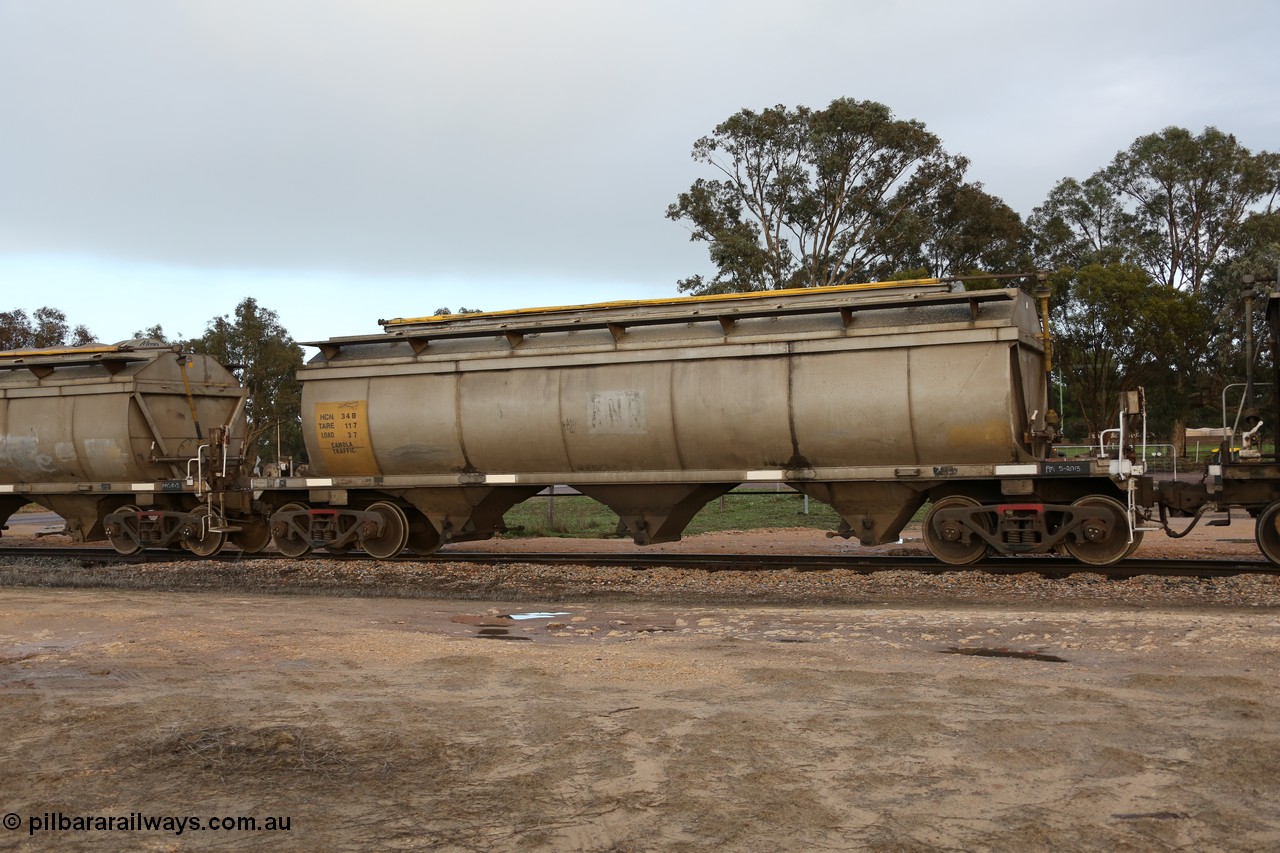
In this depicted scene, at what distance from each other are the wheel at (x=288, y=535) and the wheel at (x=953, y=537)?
372 inches

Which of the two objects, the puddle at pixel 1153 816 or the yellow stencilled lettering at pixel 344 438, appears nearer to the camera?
the puddle at pixel 1153 816

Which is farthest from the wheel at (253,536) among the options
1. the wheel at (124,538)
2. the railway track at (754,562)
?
the wheel at (124,538)

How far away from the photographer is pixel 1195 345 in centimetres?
3934

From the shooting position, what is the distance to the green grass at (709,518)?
73.5 ft

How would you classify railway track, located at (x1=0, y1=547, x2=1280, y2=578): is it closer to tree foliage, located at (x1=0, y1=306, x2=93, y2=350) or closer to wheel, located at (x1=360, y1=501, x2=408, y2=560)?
wheel, located at (x1=360, y1=501, x2=408, y2=560)

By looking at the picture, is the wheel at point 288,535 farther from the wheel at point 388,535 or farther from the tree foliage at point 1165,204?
the tree foliage at point 1165,204

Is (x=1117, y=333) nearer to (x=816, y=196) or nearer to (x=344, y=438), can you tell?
(x=816, y=196)

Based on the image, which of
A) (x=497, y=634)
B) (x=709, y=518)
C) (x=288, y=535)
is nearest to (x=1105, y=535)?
(x=497, y=634)

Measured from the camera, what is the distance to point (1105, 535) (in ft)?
40.9

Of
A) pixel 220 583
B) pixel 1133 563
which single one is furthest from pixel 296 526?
pixel 1133 563

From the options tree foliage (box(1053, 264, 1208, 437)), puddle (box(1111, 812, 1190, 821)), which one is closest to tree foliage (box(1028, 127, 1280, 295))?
tree foliage (box(1053, 264, 1208, 437))

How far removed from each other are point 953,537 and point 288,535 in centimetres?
1008

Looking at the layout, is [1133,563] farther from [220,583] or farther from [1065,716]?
[220,583]

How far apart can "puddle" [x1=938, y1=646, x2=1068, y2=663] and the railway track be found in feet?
13.6
